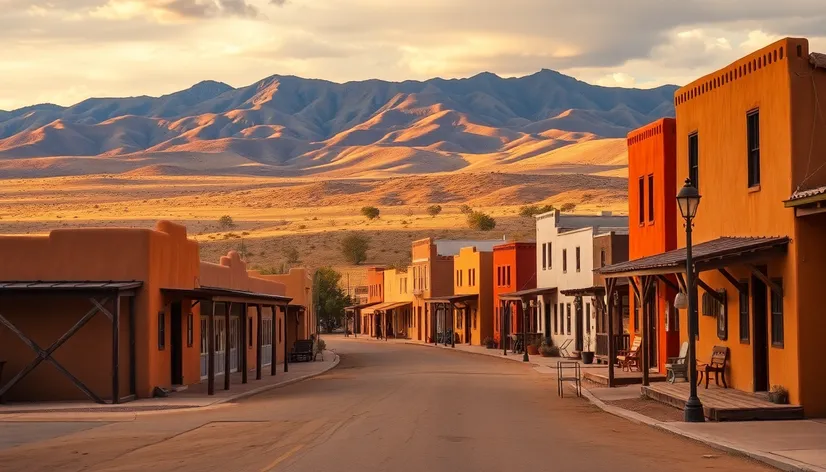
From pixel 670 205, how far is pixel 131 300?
50.2 ft

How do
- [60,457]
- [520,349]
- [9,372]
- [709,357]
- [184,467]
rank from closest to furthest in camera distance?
[184,467], [60,457], [709,357], [9,372], [520,349]

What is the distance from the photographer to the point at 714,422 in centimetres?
2211

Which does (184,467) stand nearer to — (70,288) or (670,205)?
(70,288)

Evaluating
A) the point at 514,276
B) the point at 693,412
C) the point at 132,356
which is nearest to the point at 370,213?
the point at 514,276

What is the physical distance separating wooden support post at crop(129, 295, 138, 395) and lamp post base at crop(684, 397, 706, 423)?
14.5m

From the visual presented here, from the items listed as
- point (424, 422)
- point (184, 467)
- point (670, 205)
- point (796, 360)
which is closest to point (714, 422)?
point (796, 360)

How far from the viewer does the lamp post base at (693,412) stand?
72.8 feet

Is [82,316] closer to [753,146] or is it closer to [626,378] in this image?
[626,378]

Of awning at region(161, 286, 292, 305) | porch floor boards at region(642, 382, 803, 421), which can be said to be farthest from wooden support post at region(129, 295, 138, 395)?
porch floor boards at region(642, 382, 803, 421)

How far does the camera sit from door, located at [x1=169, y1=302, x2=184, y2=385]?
115ft

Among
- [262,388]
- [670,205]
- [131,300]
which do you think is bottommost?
[262,388]

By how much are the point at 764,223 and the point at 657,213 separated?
12.3 metres

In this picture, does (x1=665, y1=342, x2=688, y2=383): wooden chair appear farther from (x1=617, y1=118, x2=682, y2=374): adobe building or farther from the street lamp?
the street lamp

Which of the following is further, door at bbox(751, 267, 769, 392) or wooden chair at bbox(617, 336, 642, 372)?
wooden chair at bbox(617, 336, 642, 372)
